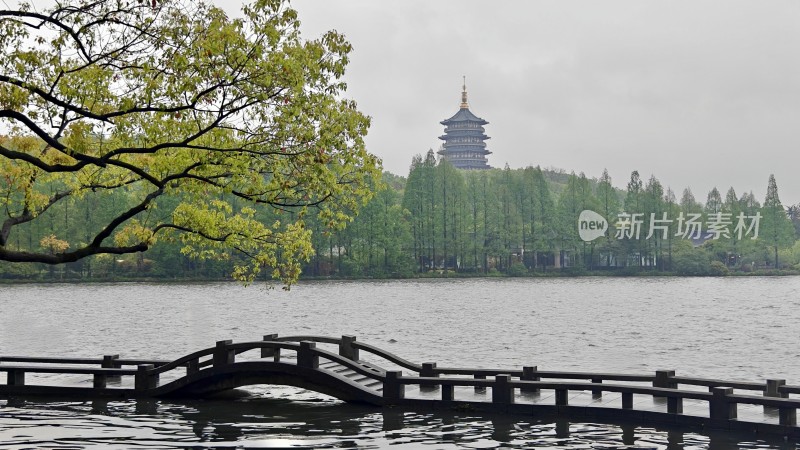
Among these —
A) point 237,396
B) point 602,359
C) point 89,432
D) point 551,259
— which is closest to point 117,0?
point 89,432

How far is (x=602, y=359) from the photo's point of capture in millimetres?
41875

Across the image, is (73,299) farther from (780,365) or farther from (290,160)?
(290,160)

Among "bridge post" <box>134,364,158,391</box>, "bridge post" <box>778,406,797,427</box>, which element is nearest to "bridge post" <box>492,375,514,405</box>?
"bridge post" <box>778,406,797,427</box>

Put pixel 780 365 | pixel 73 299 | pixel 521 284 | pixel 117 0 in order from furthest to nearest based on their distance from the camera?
pixel 521 284 < pixel 73 299 < pixel 780 365 < pixel 117 0

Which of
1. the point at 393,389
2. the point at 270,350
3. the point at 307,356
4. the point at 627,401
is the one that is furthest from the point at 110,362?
the point at 627,401

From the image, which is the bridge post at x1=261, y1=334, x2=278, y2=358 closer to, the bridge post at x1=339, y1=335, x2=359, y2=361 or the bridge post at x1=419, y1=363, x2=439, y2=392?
the bridge post at x1=339, y1=335, x2=359, y2=361

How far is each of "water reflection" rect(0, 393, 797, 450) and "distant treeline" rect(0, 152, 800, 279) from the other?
89.7m

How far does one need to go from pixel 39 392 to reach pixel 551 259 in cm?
11682

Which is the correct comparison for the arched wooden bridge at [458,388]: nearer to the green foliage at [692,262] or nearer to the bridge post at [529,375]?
the bridge post at [529,375]

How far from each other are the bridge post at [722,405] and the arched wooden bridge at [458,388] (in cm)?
2

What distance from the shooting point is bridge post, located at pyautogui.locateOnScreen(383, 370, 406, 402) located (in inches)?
→ 861

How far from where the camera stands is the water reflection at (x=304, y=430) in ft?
59.9

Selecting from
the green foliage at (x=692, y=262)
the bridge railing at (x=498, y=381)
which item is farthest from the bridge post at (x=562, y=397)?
the green foliage at (x=692, y=262)

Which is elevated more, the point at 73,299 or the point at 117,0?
the point at 117,0
